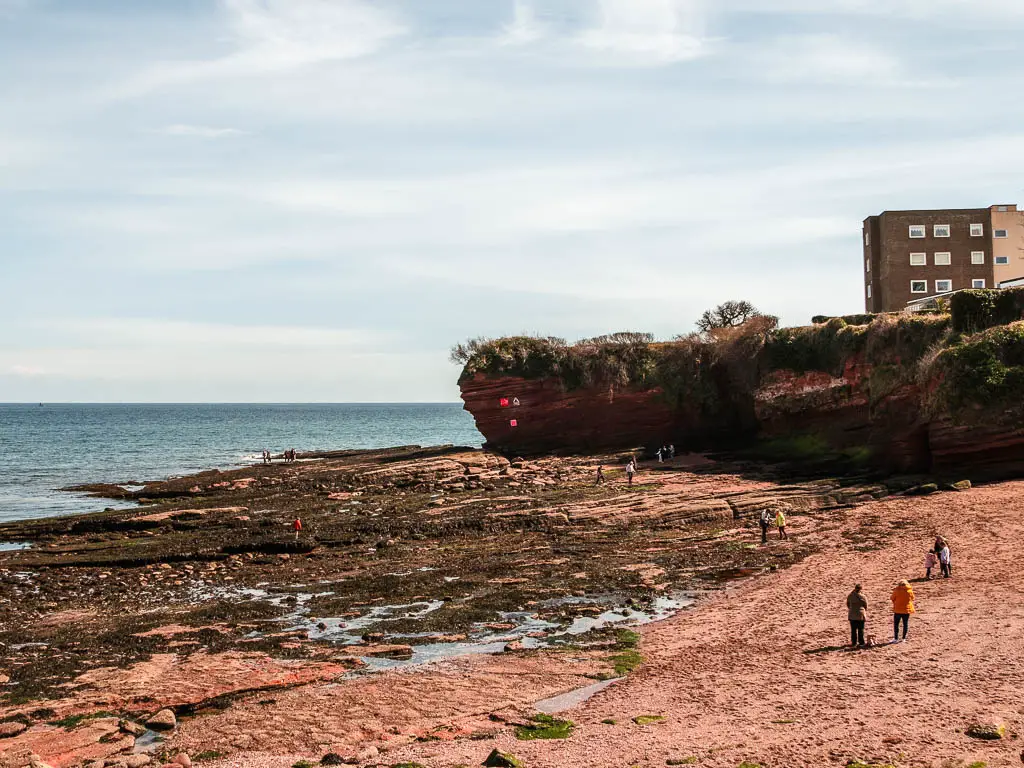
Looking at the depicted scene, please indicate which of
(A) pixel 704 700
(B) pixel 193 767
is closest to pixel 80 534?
(B) pixel 193 767

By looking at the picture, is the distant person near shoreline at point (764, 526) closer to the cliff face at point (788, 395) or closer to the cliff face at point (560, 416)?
the cliff face at point (788, 395)

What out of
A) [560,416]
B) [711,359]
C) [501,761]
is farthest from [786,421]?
[501,761]

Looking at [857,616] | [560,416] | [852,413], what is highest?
[852,413]

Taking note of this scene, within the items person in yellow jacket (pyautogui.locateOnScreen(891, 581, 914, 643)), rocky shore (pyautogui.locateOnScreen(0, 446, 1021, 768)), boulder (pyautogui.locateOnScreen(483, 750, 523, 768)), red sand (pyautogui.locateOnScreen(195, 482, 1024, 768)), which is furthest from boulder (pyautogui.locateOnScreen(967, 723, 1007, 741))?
boulder (pyautogui.locateOnScreen(483, 750, 523, 768))

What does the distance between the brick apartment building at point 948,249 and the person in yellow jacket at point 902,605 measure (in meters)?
46.2

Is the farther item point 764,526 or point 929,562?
point 764,526

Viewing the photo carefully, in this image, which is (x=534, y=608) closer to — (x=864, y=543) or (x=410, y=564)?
(x=410, y=564)

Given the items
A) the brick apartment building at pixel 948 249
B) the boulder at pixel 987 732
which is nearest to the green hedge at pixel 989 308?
the brick apartment building at pixel 948 249

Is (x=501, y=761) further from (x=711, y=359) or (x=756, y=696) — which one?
(x=711, y=359)

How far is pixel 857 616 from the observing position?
1789 cm

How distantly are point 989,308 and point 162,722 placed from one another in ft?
129

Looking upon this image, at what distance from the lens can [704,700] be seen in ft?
50.9

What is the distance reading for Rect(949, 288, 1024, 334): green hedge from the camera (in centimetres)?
3978

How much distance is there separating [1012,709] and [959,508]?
1884 centimetres
